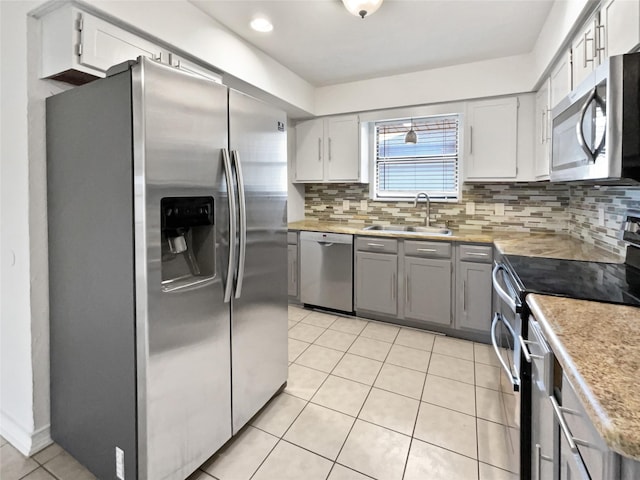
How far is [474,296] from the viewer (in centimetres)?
288

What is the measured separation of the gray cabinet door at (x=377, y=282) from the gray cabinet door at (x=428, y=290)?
0.13 meters

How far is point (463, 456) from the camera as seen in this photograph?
Answer: 1.63 metres

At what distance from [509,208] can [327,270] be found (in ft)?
6.39

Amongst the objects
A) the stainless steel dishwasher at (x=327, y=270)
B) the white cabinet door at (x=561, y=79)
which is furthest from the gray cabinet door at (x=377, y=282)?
the white cabinet door at (x=561, y=79)

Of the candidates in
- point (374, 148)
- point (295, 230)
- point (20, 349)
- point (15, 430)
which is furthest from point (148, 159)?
point (374, 148)

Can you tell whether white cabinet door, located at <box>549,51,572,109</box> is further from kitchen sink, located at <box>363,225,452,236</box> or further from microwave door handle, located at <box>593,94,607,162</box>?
kitchen sink, located at <box>363,225,452,236</box>

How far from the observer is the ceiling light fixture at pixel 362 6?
6.60 feet

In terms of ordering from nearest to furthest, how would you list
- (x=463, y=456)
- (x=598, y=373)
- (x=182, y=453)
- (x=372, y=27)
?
(x=598, y=373) < (x=182, y=453) < (x=463, y=456) < (x=372, y=27)

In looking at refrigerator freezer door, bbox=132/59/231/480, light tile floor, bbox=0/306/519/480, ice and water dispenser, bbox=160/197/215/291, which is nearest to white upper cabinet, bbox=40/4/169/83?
refrigerator freezer door, bbox=132/59/231/480

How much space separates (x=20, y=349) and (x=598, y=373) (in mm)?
2396

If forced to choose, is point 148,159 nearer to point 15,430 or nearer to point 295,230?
point 15,430

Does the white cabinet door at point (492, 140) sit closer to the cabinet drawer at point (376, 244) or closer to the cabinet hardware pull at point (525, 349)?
the cabinet drawer at point (376, 244)

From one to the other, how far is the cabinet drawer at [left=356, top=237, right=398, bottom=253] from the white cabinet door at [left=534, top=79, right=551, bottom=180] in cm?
134

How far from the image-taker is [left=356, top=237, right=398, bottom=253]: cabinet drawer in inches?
126
